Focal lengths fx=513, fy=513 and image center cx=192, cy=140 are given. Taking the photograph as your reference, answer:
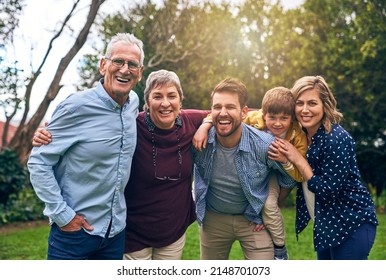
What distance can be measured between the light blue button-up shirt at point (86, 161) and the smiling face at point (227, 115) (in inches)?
25.0

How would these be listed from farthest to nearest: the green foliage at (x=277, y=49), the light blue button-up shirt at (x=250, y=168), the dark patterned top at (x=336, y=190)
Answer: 1. the green foliage at (x=277, y=49)
2. the light blue button-up shirt at (x=250, y=168)
3. the dark patterned top at (x=336, y=190)

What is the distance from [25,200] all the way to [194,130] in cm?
770

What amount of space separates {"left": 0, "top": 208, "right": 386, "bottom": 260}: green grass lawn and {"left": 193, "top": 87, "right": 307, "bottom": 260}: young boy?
9.46ft

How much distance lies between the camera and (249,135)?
3.65 metres

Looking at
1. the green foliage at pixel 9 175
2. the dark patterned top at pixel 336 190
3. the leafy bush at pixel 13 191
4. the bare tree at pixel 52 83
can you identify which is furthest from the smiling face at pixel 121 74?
the bare tree at pixel 52 83

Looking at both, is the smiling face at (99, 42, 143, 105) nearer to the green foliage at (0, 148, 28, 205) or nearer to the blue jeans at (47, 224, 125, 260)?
the blue jeans at (47, 224, 125, 260)

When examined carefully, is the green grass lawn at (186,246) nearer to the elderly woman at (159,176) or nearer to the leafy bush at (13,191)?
the leafy bush at (13,191)

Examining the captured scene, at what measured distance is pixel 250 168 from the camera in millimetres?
3598

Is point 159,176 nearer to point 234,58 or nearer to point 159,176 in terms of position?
point 159,176

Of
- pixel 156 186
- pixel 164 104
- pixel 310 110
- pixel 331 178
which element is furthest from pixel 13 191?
pixel 331 178

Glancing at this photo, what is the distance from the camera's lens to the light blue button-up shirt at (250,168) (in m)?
3.59

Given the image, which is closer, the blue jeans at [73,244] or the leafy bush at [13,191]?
the blue jeans at [73,244]

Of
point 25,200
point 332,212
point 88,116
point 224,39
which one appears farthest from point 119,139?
point 224,39

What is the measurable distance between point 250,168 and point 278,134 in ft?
1.11
